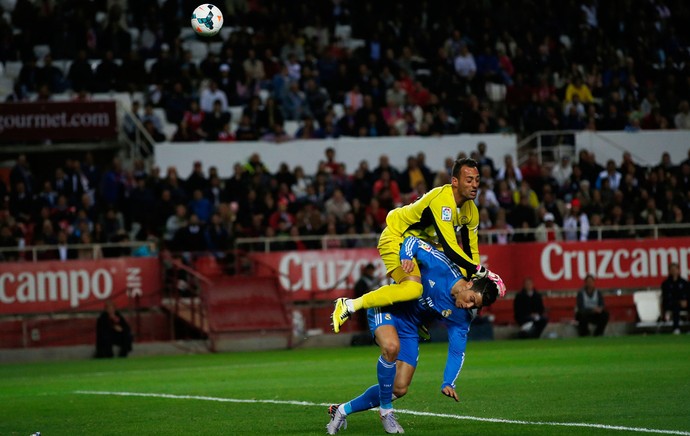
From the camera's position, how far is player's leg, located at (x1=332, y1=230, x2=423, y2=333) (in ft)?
36.8

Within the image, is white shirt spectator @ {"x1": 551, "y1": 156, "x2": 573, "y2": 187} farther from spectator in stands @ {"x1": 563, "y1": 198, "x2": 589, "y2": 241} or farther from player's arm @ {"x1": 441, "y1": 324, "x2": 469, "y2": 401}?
player's arm @ {"x1": 441, "y1": 324, "x2": 469, "y2": 401}

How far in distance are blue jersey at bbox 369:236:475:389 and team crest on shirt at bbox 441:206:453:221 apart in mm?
423

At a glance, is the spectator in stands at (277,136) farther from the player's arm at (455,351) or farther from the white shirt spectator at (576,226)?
the player's arm at (455,351)

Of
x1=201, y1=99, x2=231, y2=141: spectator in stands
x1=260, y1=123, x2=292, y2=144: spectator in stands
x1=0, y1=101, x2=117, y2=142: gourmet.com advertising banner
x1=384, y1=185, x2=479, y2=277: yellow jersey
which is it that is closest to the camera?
x1=384, y1=185, x2=479, y2=277: yellow jersey

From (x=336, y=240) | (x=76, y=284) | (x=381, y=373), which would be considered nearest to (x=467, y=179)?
(x=381, y=373)

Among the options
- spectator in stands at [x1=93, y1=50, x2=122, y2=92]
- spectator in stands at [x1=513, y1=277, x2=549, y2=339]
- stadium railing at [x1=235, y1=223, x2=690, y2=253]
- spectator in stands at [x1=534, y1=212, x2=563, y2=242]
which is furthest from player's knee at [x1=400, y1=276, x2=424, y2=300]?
spectator in stands at [x1=93, y1=50, x2=122, y2=92]

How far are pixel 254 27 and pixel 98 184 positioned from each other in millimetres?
7942

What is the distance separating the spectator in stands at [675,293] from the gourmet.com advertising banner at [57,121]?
45.2ft

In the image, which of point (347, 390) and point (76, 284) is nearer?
point (347, 390)

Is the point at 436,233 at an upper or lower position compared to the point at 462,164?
lower

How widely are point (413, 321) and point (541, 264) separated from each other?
19.3 meters

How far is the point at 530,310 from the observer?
1136 inches

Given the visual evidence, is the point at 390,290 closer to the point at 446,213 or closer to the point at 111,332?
the point at 446,213

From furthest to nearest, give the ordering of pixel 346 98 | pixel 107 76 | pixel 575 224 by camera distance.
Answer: pixel 346 98
pixel 107 76
pixel 575 224
